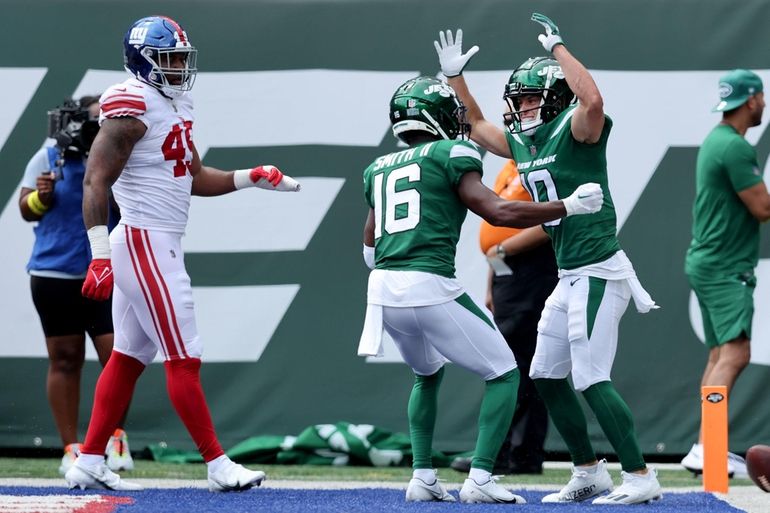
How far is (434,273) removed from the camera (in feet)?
17.4

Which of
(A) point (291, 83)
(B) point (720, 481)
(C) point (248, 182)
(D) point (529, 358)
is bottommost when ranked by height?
(B) point (720, 481)

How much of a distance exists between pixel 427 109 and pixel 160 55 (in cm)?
119

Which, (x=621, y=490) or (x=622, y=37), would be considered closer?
(x=621, y=490)

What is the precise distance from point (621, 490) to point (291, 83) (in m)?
3.84

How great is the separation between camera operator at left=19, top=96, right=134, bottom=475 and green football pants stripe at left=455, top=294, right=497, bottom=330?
2609 millimetres

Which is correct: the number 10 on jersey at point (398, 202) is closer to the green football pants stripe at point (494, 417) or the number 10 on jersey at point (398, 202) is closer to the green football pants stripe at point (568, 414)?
the green football pants stripe at point (494, 417)

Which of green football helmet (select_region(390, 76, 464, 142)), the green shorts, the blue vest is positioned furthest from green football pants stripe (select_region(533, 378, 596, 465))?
the blue vest

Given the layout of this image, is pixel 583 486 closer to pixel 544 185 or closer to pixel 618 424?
pixel 618 424

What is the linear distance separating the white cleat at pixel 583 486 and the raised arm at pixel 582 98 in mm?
1409

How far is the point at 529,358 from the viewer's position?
7.18 meters

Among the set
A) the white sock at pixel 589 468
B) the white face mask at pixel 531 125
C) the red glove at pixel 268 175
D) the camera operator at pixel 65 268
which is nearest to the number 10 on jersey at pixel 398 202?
the white face mask at pixel 531 125

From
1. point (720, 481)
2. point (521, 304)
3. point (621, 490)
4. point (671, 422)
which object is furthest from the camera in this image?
point (671, 422)

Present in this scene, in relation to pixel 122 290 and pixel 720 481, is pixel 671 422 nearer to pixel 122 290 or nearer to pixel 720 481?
pixel 720 481

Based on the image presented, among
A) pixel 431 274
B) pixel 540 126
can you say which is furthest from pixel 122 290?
pixel 540 126
